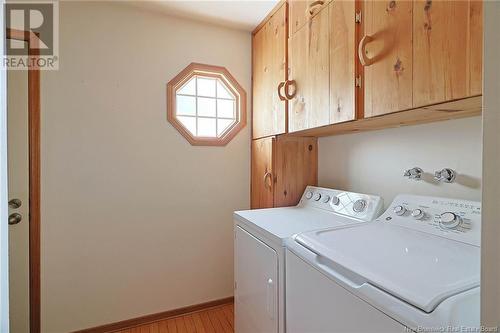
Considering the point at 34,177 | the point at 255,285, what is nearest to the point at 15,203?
the point at 34,177

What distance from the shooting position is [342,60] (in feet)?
4.01

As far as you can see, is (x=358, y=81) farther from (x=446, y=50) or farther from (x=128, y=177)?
(x=128, y=177)

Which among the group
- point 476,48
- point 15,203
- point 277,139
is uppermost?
point 476,48

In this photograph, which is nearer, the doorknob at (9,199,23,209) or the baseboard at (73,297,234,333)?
the doorknob at (9,199,23,209)

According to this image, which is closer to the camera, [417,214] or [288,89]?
[417,214]

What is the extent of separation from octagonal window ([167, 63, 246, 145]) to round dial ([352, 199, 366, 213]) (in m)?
1.20

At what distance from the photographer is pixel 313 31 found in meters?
1.43

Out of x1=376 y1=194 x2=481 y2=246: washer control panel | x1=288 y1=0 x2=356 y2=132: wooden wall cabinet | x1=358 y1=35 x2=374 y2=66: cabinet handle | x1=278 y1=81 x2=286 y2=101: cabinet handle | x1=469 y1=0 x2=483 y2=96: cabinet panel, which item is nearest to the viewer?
x1=469 y1=0 x2=483 y2=96: cabinet panel

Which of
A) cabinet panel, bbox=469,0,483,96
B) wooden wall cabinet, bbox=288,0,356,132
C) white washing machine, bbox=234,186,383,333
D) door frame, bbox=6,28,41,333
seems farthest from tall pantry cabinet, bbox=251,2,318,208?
door frame, bbox=6,28,41,333

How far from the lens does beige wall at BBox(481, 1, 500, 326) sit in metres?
0.38

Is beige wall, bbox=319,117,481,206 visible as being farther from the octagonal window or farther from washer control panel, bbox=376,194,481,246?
the octagonal window

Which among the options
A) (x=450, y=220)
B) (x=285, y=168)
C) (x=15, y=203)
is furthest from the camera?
(x=285, y=168)

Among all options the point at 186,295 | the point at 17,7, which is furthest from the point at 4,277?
the point at 17,7

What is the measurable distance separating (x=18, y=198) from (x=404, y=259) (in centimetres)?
220
